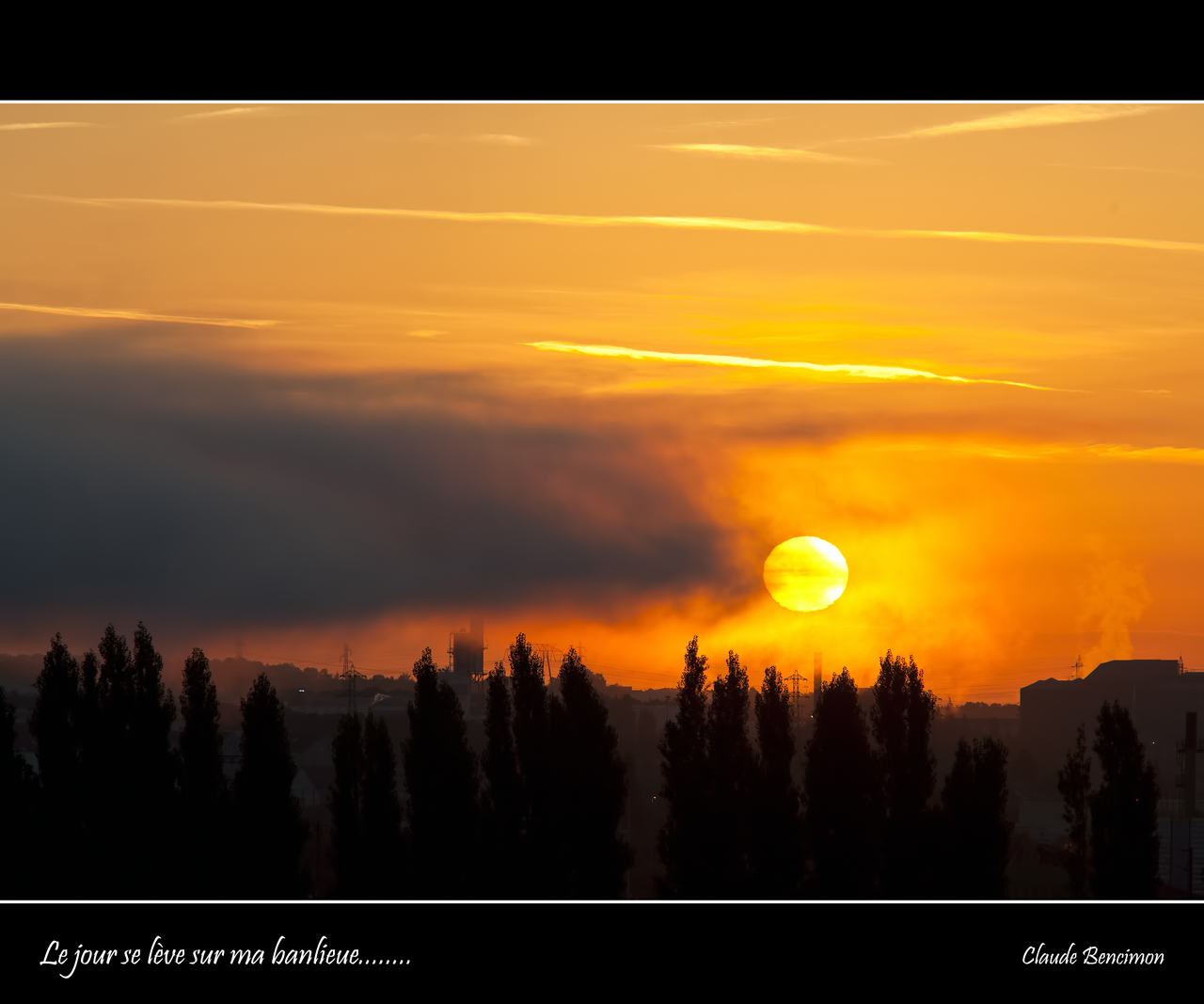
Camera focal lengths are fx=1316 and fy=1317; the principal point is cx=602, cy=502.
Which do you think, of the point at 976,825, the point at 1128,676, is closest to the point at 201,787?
the point at 976,825

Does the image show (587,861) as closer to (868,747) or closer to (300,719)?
(868,747)

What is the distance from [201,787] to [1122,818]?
1871 cm

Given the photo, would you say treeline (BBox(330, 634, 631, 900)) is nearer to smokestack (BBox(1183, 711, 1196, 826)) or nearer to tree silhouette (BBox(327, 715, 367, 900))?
tree silhouette (BBox(327, 715, 367, 900))

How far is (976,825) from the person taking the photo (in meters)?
25.5

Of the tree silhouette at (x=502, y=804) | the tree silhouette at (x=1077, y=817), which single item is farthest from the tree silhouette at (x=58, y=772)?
the tree silhouette at (x=1077, y=817)

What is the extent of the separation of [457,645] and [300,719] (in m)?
15.9

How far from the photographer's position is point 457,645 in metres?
79.5

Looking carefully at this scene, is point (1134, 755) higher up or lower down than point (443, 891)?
higher up

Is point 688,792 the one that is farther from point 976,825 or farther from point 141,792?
point 141,792

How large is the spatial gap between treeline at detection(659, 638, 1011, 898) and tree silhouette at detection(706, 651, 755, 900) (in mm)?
24
